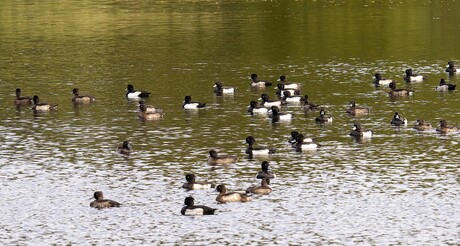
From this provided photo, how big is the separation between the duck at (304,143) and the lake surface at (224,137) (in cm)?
61

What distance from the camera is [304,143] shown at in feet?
192

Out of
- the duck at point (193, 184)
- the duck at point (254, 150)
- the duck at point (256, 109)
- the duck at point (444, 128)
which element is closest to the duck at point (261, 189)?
the duck at point (193, 184)

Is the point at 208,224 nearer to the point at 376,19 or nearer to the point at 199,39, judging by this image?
the point at 199,39

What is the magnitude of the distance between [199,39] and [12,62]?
2124 centimetres

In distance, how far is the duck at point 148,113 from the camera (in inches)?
2709

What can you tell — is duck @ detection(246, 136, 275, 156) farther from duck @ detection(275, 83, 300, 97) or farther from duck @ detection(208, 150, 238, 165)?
duck @ detection(275, 83, 300, 97)

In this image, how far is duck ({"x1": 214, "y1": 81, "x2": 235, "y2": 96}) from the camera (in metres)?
76.9

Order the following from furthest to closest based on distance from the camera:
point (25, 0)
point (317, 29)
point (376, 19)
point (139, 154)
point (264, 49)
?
point (25, 0) → point (376, 19) → point (317, 29) → point (264, 49) → point (139, 154)

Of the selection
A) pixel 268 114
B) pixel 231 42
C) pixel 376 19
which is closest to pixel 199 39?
pixel 231 42

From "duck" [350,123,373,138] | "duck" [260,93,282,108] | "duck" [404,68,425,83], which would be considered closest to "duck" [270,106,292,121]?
"duck" [260,93,282,108]

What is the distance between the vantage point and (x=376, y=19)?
125500 millimetres

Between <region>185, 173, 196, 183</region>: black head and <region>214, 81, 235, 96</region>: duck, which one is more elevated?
<region>214, 81, 235, 96</region>: duck

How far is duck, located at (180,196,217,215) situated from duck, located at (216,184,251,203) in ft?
4.95

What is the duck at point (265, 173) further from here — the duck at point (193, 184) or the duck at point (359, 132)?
the duck at point (359, 132)
